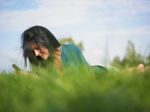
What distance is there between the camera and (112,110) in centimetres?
108

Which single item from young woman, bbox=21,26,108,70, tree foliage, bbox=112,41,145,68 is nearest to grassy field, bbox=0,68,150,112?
tree foliage, bbox=112,41,145,68

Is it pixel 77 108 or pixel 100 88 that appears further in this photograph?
pixel 100 88

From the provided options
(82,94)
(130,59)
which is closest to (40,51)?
(130,59)

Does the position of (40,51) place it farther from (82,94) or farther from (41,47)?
(82,94)

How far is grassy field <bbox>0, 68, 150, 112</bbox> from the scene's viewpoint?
3.69ft

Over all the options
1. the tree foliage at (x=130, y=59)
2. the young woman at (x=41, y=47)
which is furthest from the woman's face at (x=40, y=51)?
the tree foliage at (x=130, y=59)

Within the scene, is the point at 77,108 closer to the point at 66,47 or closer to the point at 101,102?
the point at 101,102

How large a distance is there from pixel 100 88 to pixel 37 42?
1891 millimetres

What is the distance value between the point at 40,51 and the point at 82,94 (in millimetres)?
1962

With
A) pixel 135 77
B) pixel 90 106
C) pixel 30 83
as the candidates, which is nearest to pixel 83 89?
pixel 90 106

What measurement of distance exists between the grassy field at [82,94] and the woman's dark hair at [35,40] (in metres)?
1.39

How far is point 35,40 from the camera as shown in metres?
3.15

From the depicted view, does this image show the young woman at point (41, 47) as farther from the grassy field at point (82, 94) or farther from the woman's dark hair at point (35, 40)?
the grassy field at point (82, 94)

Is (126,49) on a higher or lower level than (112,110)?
higher
